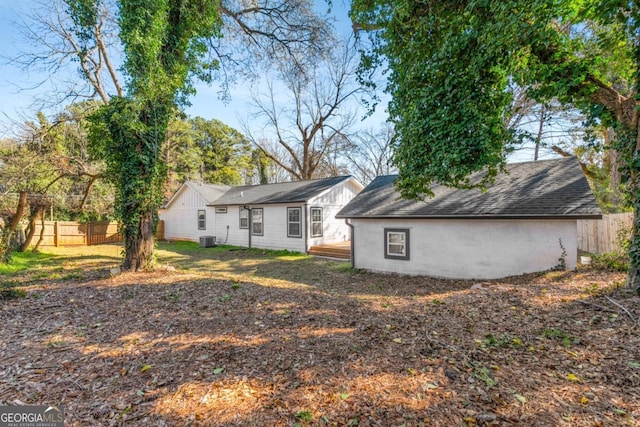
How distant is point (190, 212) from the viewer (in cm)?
1997

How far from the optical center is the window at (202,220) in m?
19.1

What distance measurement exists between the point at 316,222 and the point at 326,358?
11.9 meters

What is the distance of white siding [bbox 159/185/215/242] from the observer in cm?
1893

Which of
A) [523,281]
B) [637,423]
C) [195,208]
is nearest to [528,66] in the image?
[523,281]

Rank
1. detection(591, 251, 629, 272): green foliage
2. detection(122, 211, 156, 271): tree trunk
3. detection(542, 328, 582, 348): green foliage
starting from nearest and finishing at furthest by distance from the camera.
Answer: detection(542, 328, 582, 348): green foliage
detection(591, 251, 629, 272): green foliage
detection(122, 211, 156, 271): tree trunk

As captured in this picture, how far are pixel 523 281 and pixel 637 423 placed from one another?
5603mm

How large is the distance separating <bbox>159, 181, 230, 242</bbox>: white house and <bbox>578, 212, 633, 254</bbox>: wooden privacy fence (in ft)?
61.6

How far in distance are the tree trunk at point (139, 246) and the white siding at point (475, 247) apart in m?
6.79

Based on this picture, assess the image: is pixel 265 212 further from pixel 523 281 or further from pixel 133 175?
pixel 523 281

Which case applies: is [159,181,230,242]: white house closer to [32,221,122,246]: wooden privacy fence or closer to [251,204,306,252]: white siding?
[32,221,122,246]: wooden privacy fence

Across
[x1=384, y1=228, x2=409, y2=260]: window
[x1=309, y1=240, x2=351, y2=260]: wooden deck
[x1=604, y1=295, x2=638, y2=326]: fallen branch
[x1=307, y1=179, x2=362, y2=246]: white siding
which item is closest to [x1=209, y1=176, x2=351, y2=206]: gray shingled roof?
[x1=307, y1=179, x2=362, y2=246]: white siding

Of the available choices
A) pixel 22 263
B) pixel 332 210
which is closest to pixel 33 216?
pixel 22 263

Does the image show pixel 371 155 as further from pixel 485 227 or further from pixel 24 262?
pixel 24 262

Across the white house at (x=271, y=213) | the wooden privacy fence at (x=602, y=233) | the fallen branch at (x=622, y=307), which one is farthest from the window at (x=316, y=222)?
the fallen branch at (x=622, y=307)
